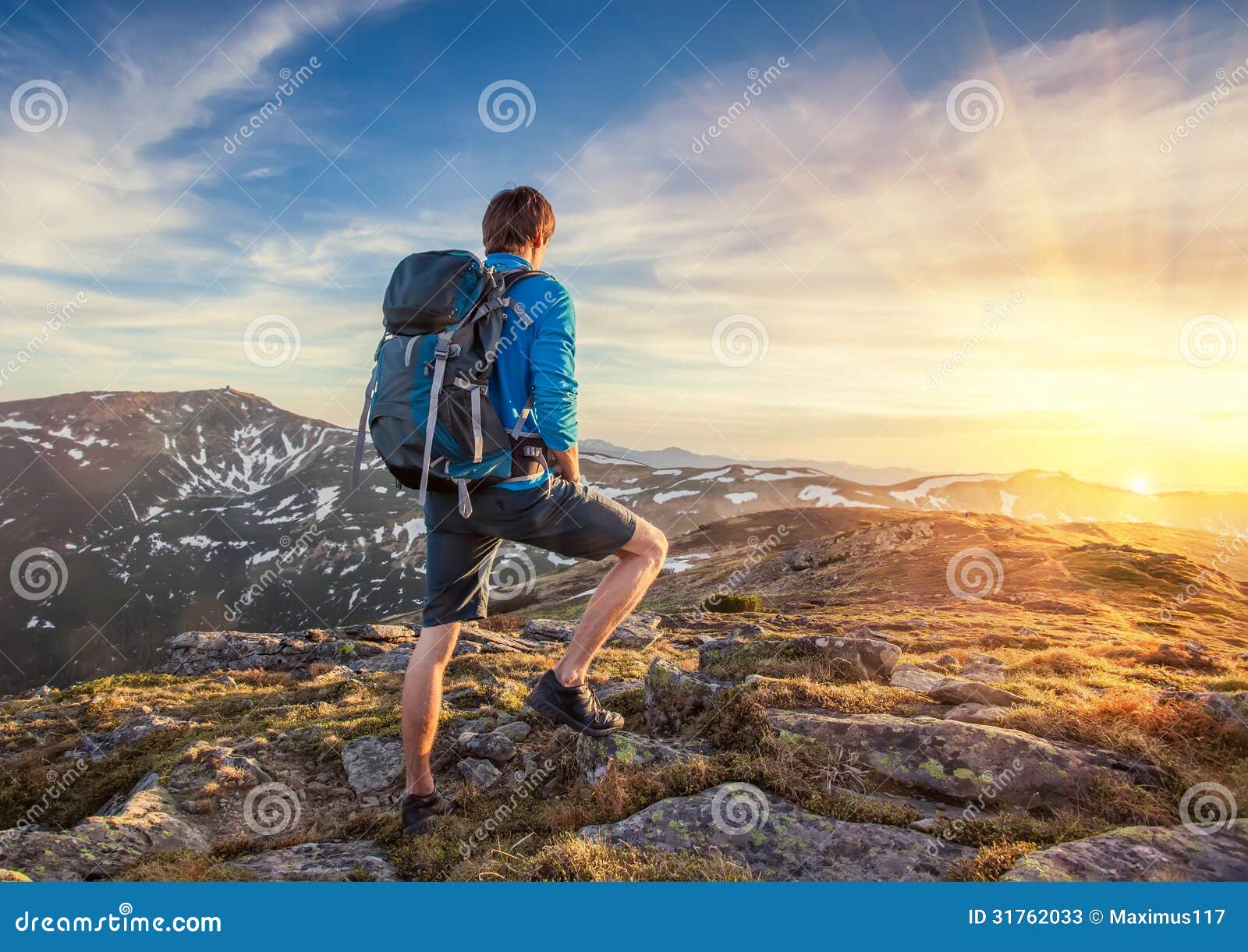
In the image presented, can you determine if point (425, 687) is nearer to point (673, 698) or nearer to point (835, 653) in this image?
point (673, 698)

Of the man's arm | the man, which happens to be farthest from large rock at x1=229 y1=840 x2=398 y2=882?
the man's arm

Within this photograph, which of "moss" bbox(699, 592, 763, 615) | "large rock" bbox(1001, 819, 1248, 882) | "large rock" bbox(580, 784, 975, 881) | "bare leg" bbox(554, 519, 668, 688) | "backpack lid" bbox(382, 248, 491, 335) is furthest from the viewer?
"moss" bbox(699, 592, 763, 615)

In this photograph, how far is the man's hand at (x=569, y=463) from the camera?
5.25m

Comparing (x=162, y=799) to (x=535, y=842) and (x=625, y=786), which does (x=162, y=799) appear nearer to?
(x=535, y=842)

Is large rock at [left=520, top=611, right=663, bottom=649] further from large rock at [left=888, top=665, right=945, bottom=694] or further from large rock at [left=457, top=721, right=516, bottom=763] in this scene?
large rock at [left=457, top=721, right=516, bottom=763]

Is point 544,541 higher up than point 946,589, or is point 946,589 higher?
point 544,541

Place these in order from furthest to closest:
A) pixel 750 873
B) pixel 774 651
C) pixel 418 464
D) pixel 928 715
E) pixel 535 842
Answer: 1. pixel 774 651
2. pixel 928 715
3. pixel 535 842
4. pixel 418 464
5. pixel 750 873

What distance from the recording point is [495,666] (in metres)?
13.3

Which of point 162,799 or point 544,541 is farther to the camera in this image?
point 162,799

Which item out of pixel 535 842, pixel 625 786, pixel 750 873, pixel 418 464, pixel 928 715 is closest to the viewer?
pixel 750 873

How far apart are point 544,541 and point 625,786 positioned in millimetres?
2182

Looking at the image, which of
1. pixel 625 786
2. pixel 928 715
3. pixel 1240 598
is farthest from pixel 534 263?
pixel 1240 598

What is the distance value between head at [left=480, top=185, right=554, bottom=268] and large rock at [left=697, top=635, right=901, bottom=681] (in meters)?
6.17

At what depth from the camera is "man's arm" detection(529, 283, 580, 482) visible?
489 centimetres
